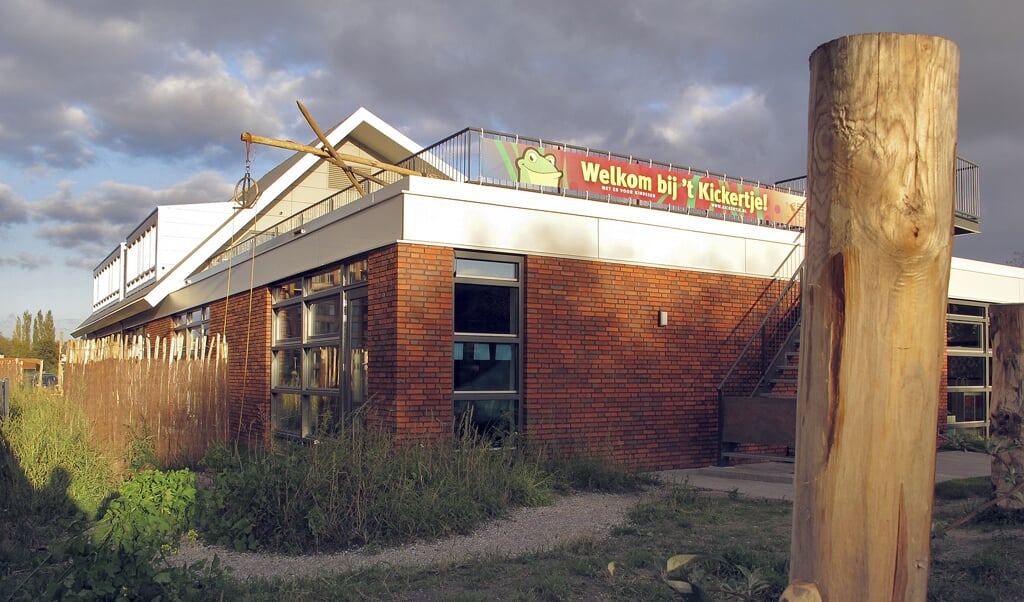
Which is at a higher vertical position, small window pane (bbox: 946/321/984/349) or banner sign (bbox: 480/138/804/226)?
banner sign (bbox: 480/138/804/226)

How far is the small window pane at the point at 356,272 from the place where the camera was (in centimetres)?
1148

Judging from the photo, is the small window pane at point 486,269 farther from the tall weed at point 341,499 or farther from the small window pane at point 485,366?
the tall weed at point 341,499

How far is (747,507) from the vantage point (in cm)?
870

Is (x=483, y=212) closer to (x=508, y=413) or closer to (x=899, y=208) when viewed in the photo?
(x=508, y=413)

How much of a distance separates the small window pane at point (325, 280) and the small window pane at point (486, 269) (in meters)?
2.47

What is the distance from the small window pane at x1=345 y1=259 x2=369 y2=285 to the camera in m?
11.5

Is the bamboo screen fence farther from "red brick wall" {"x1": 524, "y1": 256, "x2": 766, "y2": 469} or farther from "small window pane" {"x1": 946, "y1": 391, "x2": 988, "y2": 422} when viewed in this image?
"small window pane" {"x1": 946, "y1": 391, "x2": 988, "y2": 422}

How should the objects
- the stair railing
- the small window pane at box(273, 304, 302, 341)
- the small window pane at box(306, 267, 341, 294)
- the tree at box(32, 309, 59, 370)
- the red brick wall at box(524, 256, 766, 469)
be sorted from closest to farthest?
the red brick wall at box(524, 256, 766, 469) < the small window pane at box(306, 267, 341, 294) < the stair railing < the small window pane at box(273, 304, 302, 341) < the tree at box(32, 309, 59, 370)

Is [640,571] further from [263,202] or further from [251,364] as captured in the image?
[263,202]

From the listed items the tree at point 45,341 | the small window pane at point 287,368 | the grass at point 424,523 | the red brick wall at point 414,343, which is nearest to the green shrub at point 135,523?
the grass at point 424,523

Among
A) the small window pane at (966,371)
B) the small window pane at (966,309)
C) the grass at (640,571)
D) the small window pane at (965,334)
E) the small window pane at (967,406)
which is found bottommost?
the grass at (640,571)

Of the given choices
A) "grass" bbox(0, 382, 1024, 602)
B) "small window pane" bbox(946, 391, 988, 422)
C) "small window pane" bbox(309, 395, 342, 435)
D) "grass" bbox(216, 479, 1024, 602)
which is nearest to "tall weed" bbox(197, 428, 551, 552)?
"grass" bbox(0, 382, 1024, 602)

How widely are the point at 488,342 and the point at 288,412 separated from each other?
16.2ft

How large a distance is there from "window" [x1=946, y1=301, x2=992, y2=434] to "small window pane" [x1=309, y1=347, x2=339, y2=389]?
11995 millimetres
